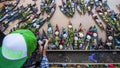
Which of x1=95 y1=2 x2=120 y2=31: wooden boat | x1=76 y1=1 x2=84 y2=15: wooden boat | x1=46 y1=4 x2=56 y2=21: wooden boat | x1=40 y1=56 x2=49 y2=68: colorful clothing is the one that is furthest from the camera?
x1=76 y1=1 x2=84 y2=15: wooden boat

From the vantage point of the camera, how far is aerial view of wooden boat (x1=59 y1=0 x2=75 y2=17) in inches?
239

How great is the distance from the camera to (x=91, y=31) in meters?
→ 5.50

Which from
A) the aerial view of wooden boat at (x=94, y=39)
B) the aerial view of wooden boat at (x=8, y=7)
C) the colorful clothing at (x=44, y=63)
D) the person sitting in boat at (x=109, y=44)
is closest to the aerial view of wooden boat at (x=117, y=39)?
the person sitting in boat at (x=109, y=44)

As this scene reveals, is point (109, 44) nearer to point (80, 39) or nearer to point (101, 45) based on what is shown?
point (101, 45)

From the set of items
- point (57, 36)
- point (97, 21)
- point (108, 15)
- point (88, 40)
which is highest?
point (108, 15)

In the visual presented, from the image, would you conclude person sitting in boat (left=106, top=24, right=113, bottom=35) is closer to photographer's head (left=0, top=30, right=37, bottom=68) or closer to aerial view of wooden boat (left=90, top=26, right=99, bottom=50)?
aerial view of wooden boat (left=90, top=26, right=99, bottom=50)

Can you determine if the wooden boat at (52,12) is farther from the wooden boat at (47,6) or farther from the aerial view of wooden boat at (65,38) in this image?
the aerial view of wooden boat at (65,38)

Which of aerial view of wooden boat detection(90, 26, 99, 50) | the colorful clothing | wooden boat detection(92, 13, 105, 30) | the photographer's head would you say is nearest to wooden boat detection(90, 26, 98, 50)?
aerial view of wooden boat detection(90, 26, 99, 50)

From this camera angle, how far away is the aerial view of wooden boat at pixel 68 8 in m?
6.07


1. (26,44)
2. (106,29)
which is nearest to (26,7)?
(106,29)

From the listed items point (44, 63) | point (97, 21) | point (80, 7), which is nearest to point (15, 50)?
point (44, 63)

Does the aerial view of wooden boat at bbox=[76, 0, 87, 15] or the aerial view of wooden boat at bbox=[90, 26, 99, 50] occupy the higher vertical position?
the aerial view of wooden boat at bbox=[76, 0, 87, 15]

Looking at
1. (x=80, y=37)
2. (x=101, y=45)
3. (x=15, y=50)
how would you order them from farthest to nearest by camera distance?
(x=80, y=37) → (x=101, y=45) → (x=15, y=50)

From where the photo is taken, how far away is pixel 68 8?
245 inches
